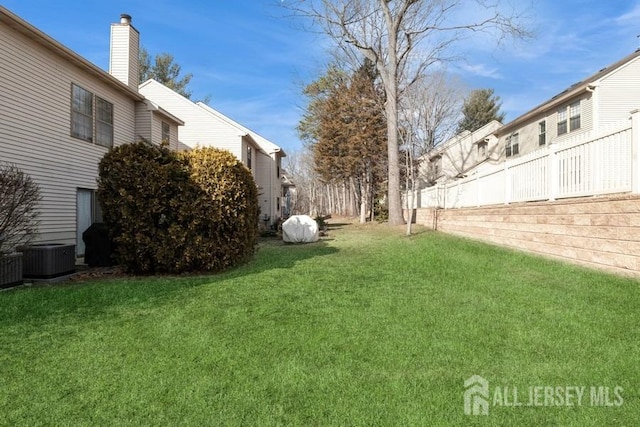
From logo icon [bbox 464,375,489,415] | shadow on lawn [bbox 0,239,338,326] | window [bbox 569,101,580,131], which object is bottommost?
logo icon [bbox 464,375,489,415]

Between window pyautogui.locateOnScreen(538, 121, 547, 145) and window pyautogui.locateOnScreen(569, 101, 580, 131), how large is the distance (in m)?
2.09

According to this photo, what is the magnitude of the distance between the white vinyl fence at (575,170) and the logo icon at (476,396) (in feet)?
12.3

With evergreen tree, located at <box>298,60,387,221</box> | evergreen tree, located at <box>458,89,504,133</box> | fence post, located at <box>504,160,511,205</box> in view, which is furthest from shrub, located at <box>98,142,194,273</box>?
evergreen tree, located at <box>458,89,504,133</box>

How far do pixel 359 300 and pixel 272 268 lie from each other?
109 inches

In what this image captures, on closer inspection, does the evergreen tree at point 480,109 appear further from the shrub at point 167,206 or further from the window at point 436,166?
the shrub at point 167,206

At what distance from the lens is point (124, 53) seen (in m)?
13.8

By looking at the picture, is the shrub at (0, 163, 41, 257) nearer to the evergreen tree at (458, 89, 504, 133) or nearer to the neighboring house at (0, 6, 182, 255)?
the neighboring house at (0, 6, 182, 255)

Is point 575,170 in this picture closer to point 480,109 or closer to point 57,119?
point 57,119

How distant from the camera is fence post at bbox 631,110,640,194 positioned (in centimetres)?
498

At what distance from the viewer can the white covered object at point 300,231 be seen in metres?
14.1

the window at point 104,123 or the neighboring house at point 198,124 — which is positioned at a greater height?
the neighboring house at point 198,124

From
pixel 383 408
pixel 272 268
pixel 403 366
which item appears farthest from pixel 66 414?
pixel 272 268

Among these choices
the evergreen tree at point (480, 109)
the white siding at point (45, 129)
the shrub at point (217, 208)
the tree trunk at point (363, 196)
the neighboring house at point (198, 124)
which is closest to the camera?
the shrub at point (217, 208)

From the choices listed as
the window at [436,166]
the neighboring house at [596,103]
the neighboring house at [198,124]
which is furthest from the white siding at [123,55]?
the window at [436,166]
